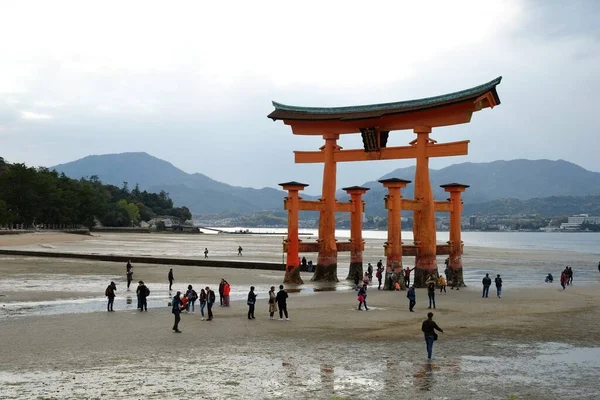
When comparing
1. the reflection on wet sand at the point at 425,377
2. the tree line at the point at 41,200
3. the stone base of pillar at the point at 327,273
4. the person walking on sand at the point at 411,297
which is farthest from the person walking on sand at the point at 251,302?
the tree line at the point at 41,200

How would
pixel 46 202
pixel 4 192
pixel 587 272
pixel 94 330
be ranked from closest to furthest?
1. pixel 94 330
2. pixel 587 272
3. pixel 4 192
4. pixel 46 202

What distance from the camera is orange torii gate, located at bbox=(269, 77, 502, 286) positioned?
3384cm

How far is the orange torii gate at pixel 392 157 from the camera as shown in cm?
3384

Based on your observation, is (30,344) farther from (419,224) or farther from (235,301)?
(419,224)

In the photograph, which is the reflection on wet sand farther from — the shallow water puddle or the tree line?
the tree line

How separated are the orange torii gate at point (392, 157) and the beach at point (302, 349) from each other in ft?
15.5

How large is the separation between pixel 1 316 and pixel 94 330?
4980 millimetres

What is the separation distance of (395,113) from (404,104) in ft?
2.53

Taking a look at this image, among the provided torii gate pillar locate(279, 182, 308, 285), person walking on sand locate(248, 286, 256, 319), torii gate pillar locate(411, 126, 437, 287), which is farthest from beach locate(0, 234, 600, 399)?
torii gate pillar locate(279, 182, 308, 285)

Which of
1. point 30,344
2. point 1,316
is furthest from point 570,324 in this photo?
point 1,316

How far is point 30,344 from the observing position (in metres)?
17.0

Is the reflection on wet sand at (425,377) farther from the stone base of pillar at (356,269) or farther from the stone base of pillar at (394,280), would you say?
the stone base of pillar at (356,269)

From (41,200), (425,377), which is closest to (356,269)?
(425,377)

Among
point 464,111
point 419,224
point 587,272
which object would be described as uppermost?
point 464,111
